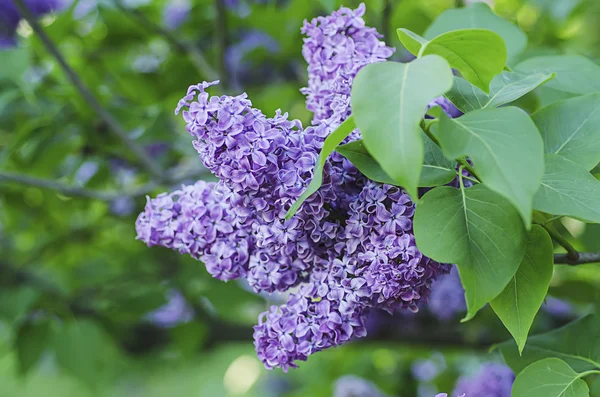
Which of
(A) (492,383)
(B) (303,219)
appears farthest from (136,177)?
(B) (303,219)

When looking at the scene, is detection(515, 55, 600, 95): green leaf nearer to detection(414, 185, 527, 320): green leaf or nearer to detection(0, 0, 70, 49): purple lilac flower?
detection(414, 185, 527, 320): green leaf

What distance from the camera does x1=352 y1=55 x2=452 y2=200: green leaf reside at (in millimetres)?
385

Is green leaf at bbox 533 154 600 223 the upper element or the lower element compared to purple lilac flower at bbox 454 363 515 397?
upper

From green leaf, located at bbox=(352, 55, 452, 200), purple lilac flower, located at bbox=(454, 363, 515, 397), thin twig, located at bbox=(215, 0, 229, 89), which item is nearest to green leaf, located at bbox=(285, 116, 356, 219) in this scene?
green leaf, located at bbox=(352, 55, 452, 200)

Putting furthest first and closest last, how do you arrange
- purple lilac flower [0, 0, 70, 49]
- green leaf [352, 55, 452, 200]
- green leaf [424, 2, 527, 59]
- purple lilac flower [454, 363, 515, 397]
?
purple lilac flower [0, 0, 70, 49] < purple lilac flower [454, 363, 515, 397] < green leaf [424, 2, 527, 59] < green leaf [352, 55, 452, 200]

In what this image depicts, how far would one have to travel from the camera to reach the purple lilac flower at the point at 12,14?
143 cm

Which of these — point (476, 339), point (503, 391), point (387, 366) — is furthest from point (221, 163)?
point (387, 366)

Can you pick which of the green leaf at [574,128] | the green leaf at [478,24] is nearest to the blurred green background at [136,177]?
the green leaf at [478,24]

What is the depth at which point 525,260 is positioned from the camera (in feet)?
1.71

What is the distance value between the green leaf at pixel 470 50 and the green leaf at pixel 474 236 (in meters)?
0.09

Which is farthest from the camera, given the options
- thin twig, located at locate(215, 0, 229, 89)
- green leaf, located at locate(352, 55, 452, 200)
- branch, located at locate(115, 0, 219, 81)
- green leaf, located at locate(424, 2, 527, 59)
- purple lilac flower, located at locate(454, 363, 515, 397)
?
branch, located at locate(115, 0, 219, 81)

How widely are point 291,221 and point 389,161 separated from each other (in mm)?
177

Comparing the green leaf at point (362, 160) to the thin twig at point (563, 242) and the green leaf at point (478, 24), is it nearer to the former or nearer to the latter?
the thin twig at point (563, 242)

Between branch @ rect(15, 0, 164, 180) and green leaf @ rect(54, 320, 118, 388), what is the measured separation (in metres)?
0.44
